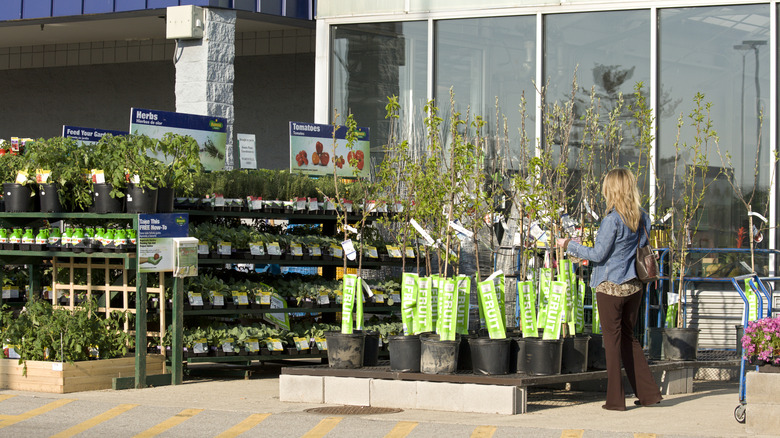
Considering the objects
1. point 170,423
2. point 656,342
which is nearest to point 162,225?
point 170,423

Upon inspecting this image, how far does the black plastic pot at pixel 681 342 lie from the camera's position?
387 inches

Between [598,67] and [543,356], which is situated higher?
[598,67]

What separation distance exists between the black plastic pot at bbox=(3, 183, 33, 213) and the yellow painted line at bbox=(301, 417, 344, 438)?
426 centimetres

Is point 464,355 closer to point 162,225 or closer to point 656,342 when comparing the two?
point 656,342

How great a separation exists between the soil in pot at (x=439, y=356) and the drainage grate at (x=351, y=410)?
423 mm

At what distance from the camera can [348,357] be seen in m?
8.96

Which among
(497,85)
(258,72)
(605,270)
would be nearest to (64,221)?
(605,270)

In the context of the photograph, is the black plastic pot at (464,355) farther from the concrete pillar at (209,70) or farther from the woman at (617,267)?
the concrete pillar at (209,70)

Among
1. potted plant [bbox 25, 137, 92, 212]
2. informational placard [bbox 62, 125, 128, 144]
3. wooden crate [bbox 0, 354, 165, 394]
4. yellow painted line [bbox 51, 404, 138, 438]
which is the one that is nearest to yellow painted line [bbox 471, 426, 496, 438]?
yellow painted line [bbox 51, 404, 138, 438]

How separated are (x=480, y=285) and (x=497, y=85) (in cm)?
649

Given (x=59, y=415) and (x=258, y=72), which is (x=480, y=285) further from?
(x=258, y=72)

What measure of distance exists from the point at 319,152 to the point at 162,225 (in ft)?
10.4

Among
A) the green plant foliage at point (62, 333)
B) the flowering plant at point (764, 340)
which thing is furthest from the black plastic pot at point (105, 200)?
the flowering plant at point (764, 340)

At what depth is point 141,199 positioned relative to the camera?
32.1ft
